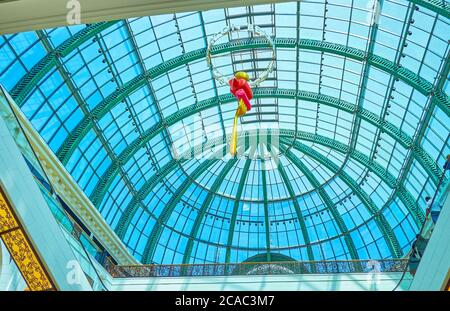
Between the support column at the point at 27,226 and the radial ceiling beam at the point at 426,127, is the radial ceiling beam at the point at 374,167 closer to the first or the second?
the radial ceiling beam at the point at 426,127

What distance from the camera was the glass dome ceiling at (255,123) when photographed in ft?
73.0

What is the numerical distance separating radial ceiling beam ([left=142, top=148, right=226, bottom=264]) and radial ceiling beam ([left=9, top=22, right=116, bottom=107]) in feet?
54.5

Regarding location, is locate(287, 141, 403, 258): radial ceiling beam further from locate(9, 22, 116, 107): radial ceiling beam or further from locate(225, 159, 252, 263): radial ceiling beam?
locate(9, 22, 116, 107): radial ceiling beam

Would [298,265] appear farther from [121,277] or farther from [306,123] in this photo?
[306,123]

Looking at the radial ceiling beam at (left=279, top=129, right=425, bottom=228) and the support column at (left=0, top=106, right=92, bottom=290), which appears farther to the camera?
the radial ceiling beam at (left=279, top=129, right=425, bottom=228)

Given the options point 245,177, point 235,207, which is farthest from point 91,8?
point 235,207

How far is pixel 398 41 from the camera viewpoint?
77.0 ft

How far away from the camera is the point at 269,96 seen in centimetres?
3123

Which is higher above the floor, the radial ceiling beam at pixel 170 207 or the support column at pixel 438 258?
the radial ceiling beam at pixel 170 207

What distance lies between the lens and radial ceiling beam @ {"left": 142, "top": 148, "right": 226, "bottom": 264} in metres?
34.2

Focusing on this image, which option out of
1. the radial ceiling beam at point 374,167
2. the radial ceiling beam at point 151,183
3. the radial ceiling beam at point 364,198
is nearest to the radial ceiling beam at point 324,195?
the radial ceiling beam at point 364,198

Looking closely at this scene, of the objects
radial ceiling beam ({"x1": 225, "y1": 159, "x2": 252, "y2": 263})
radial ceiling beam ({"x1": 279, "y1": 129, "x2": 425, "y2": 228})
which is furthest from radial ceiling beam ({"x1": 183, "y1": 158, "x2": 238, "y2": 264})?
radial ceiling beam ({"x1": 279, "y1": 129, "x2": 425, "y2": 228})

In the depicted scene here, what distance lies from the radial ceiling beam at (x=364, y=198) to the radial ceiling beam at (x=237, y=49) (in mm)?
10802

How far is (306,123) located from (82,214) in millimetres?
18441
